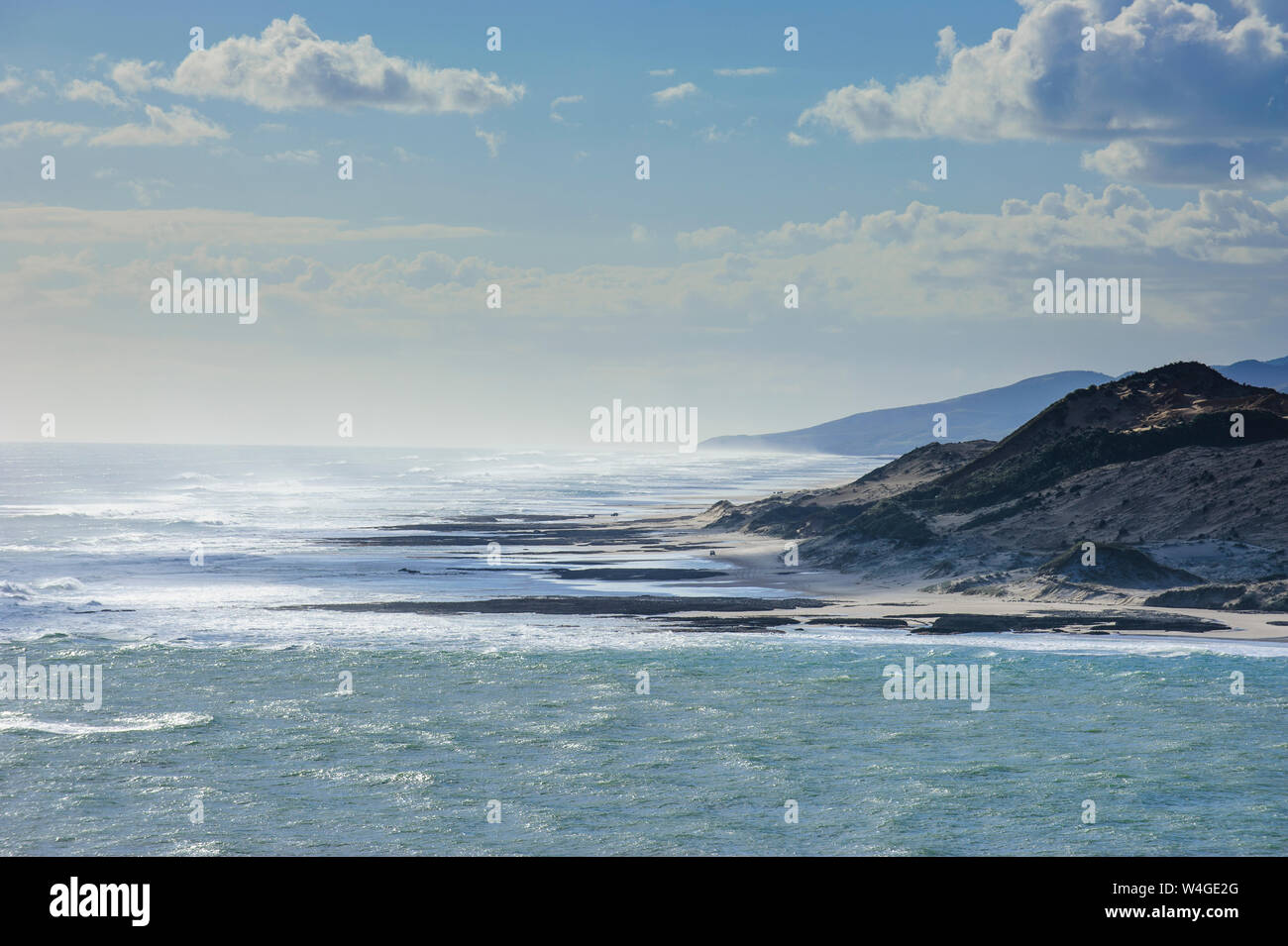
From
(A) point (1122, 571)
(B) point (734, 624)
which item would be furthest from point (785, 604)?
(A) point (1122, 571)

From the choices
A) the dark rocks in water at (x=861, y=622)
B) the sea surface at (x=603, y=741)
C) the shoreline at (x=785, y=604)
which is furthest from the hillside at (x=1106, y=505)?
the sea surface at (x=603, y=741)

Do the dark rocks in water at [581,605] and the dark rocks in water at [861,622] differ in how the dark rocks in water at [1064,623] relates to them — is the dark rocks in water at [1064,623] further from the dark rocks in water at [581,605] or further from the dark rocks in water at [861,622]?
the dark rocks in water at [581,605]

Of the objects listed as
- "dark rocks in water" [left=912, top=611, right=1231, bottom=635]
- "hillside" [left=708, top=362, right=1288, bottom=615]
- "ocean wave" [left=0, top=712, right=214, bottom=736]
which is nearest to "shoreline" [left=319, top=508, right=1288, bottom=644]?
"dark rocks in water" [left=912, top=611, right=1231, bottom=635]

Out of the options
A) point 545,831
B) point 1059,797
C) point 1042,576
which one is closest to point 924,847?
point 1059,797

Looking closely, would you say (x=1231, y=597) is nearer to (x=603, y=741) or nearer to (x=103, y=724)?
(x=603, y=741)
